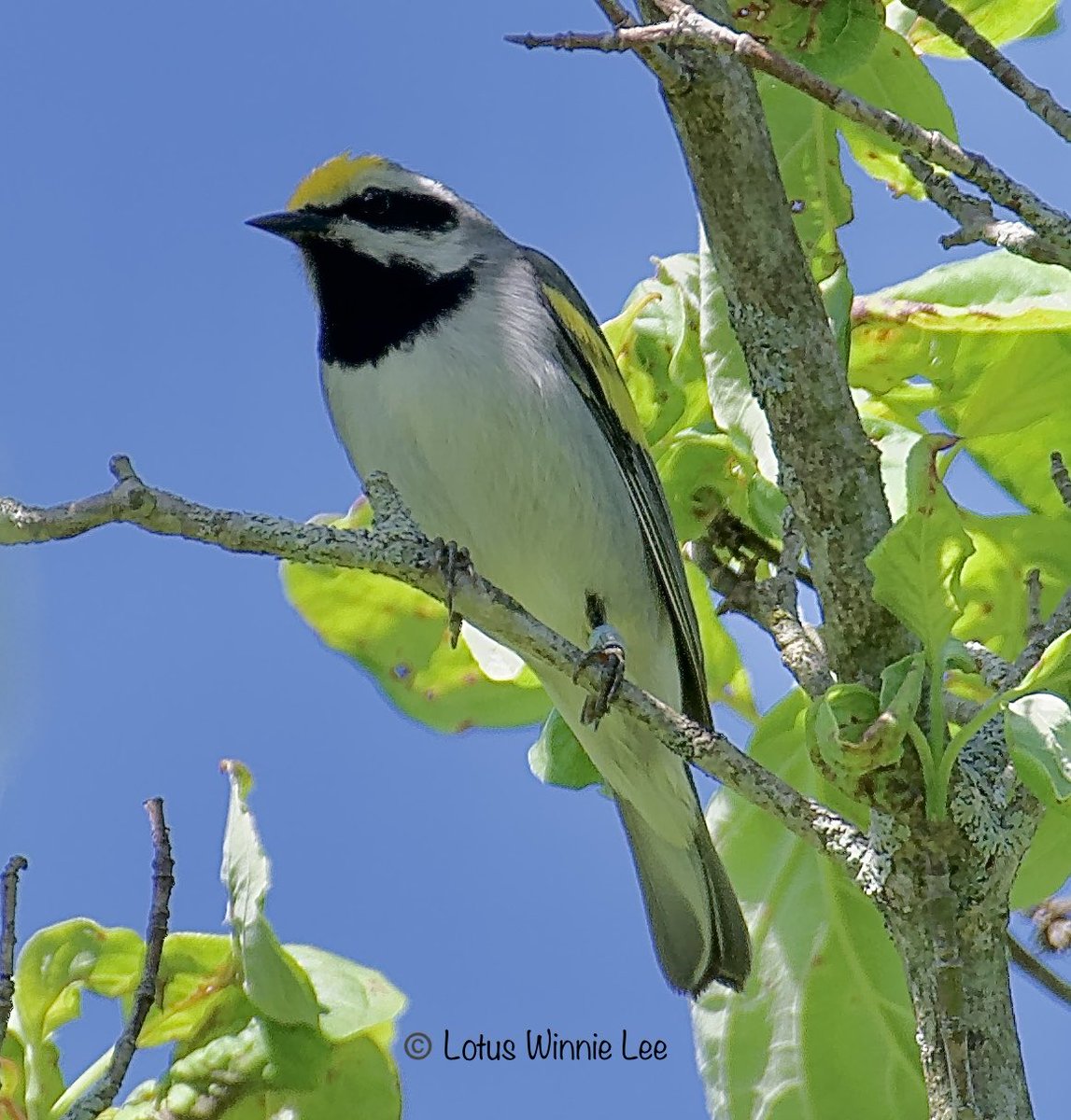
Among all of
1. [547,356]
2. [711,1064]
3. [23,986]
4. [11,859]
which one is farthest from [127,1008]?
[547,356]

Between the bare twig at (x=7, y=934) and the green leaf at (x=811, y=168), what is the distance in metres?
1.51

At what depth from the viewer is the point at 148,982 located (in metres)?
1.97

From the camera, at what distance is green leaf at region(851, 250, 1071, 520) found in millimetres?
2256

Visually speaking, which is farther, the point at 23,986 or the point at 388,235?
the point at 388,235

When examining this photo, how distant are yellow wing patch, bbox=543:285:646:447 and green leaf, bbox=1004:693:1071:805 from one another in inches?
43.0

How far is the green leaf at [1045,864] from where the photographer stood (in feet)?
6.65

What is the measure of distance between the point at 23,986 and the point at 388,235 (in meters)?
1.75

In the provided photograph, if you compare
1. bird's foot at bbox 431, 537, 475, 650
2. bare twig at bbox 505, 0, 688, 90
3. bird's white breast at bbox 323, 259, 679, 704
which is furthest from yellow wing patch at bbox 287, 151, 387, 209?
bare twig at bbox 505, 0, 688, 90

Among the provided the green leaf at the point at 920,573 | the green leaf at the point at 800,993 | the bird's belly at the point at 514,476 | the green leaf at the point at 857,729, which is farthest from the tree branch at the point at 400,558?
the bird's belly at the point at 514,476

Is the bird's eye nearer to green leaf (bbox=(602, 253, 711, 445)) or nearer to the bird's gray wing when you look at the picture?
the bird's gray wing

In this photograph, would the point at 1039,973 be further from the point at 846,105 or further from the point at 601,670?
the point at 846,105

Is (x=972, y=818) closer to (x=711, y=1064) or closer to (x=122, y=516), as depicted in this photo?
(x=711, y=1064)

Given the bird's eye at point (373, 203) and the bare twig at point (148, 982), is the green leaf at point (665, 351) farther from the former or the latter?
the bare twig at point (148, 982)

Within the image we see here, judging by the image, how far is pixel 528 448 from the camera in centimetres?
277
